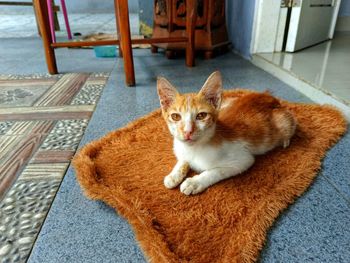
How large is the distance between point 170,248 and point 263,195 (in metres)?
0.28

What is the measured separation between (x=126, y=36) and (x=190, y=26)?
1.65 feet

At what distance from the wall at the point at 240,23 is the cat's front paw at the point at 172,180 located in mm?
1640

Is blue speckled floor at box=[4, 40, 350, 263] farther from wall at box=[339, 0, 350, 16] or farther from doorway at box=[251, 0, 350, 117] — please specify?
wall at box=[339, 0, 350, 16]

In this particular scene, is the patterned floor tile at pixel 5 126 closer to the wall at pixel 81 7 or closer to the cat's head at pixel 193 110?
the cat's head at pixel 193 110

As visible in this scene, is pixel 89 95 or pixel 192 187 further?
pixel 89 95

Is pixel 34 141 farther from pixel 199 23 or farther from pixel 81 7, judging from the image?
pixel 81 7

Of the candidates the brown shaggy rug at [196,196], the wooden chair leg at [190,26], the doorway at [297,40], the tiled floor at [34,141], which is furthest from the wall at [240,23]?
the brown shaggy rug at [196,196]

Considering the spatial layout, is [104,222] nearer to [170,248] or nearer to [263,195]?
[170,248]

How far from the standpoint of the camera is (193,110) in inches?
27.0

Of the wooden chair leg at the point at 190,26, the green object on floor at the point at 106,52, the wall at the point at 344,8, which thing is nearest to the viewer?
the wooden chair leg at the point at 190,26

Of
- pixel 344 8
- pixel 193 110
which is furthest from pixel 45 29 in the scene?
pixel 344 8

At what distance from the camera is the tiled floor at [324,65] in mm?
1288

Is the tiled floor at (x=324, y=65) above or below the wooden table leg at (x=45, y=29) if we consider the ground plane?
below

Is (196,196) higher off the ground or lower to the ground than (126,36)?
lower
